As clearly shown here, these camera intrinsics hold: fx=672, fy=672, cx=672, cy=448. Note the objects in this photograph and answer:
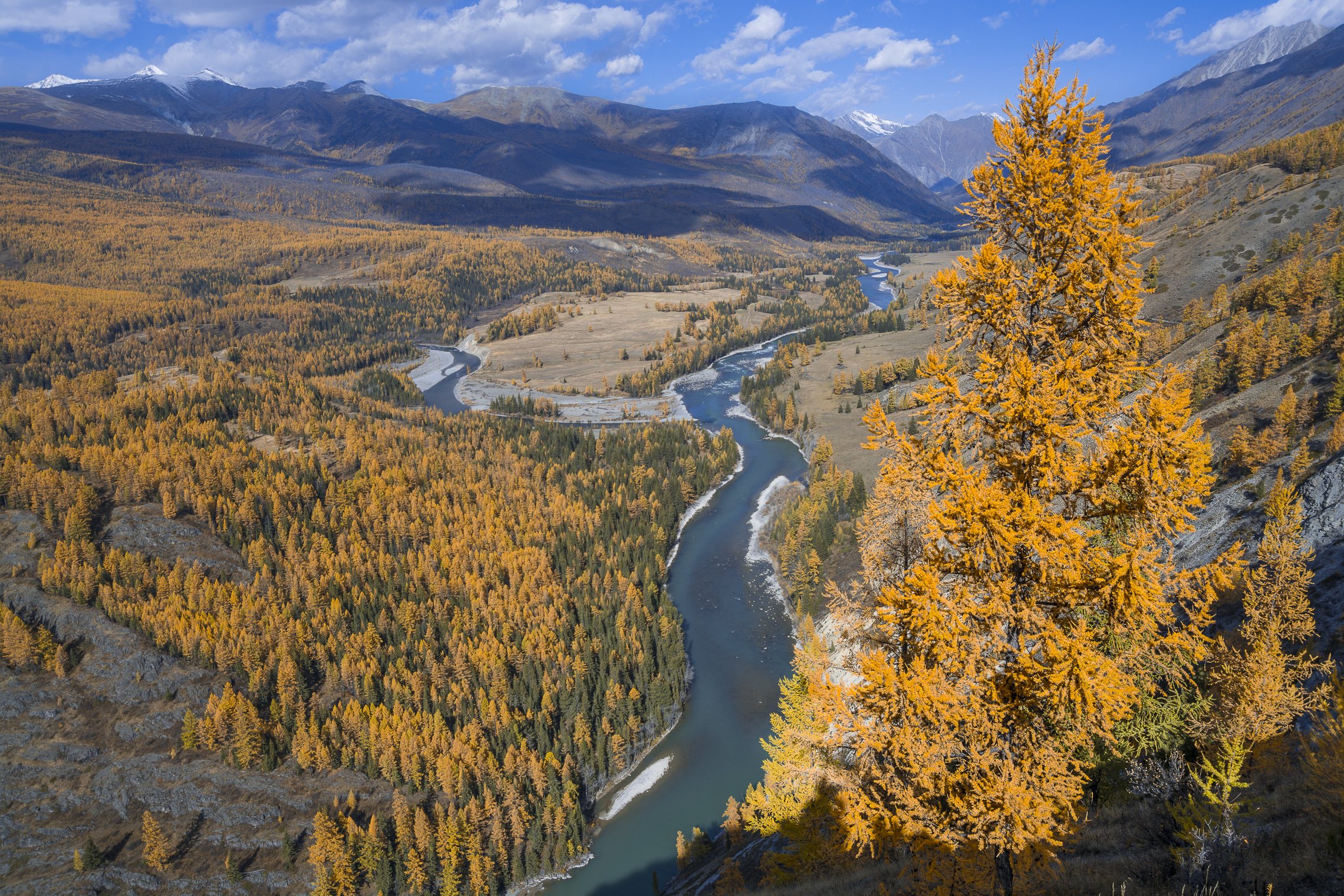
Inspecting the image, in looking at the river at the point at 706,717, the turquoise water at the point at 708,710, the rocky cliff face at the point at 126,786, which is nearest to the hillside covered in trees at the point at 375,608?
the rocky cliff face at the point at 126,786

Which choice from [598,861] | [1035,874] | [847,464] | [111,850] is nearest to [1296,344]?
[847,464]

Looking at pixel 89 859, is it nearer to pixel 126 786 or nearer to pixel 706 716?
pixel 126 786

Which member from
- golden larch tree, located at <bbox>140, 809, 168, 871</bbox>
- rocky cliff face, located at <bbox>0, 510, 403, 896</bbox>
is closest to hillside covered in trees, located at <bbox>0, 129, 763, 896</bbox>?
rocky cliff face, located at <bbox>0, 510, 403, 896</bbox>

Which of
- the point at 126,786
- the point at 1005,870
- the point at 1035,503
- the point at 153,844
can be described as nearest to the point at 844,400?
the point at 153,844

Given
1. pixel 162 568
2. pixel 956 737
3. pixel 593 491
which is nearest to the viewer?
pixel 956 737

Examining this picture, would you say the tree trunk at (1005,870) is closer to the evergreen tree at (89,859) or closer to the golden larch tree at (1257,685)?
the golden larch tree at (1257,685)

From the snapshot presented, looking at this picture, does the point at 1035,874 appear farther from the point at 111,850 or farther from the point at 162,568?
the point at 162,568

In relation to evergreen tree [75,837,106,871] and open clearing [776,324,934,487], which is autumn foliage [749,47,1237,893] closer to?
evergreen tree [75,837,106,871]
